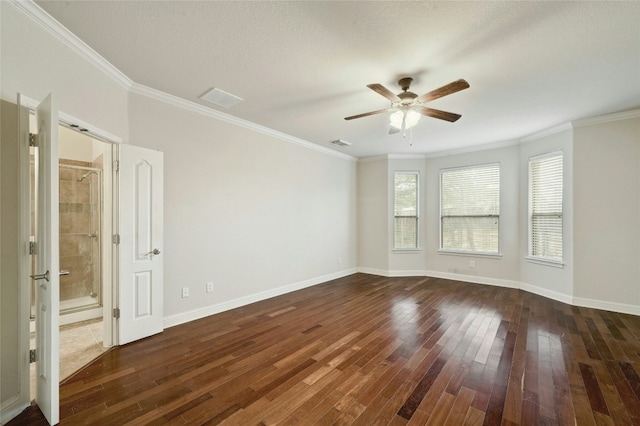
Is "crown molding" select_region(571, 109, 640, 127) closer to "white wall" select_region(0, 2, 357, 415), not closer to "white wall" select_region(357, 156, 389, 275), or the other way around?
"white wall" select_region(357, 156, 389, 275)

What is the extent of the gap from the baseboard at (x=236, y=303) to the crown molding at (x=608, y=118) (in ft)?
16.2

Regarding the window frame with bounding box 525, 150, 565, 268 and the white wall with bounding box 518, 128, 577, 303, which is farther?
the window frame with bounding box 525, 150, 565, 268

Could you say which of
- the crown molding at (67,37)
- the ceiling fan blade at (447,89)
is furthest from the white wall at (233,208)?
the ceiling fan blade at (447,89)

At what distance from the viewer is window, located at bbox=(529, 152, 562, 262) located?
4570mm

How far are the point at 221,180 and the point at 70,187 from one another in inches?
88.9

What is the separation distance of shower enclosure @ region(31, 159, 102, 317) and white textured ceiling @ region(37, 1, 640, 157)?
85.3 inches

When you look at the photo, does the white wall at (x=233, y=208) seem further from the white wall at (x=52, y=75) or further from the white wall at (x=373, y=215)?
the white wall at (x=373, y=215)

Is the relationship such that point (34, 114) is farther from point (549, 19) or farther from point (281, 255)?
point (549, 19)

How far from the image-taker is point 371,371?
2.44m

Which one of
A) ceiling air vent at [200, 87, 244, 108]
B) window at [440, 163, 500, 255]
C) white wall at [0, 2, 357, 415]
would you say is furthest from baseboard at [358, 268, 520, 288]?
ceiling air vent at [200, 87, 244, 108]

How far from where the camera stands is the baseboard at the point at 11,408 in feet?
5.88

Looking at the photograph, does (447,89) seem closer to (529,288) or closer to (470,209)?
(470,209)

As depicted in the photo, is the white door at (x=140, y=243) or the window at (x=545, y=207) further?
the window at (x=545, y=207)

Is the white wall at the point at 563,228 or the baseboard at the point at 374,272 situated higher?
the white wall at the point at 563,228
